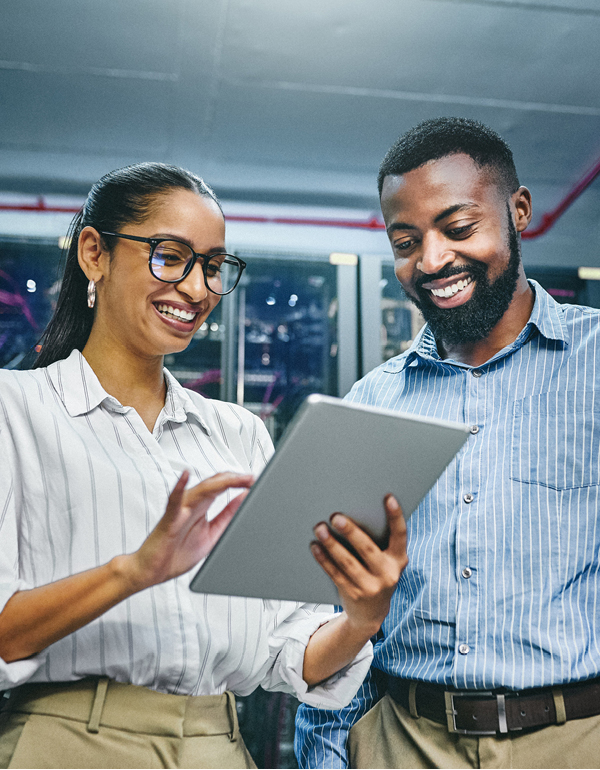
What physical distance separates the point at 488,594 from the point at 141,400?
2.33 feet

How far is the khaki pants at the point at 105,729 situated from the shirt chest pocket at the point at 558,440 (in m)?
0.69

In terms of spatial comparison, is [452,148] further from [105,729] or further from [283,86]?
[283,86]

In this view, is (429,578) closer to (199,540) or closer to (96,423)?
(199,540)

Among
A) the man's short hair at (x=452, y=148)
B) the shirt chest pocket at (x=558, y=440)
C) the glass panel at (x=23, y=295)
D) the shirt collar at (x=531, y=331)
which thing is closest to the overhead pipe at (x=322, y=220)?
the glass panel at (x=23, y=295)

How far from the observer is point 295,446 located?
759mm

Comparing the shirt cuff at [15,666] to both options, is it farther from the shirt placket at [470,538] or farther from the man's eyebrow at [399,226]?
the man's eyebrow at [399,226]

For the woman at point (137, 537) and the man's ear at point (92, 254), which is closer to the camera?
the woman at point (137, 537)

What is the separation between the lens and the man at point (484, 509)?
3.64ft

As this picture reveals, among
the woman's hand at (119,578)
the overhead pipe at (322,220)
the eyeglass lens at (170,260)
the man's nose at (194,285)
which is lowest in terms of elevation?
the woman's hand at (119,578)

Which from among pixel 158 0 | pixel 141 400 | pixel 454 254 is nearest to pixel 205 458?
pixel 141 400

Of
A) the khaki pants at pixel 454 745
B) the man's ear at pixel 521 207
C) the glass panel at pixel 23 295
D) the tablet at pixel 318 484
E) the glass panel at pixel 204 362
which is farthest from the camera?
the glass panel at pixel 204 362

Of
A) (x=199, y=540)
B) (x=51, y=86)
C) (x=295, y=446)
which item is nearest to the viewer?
(x=295, y=446)

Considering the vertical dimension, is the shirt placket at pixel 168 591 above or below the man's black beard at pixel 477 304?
below

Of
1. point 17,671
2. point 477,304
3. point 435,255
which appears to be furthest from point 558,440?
point 17,671
